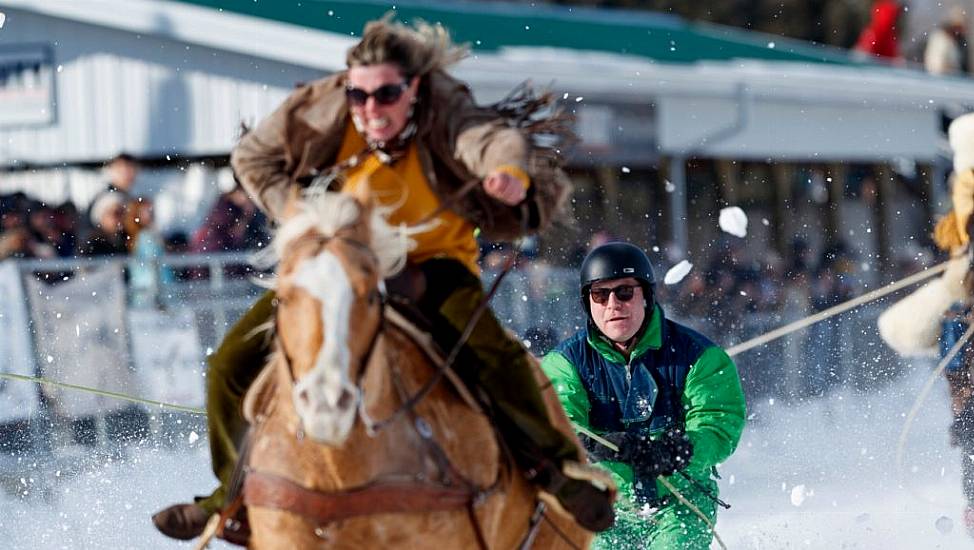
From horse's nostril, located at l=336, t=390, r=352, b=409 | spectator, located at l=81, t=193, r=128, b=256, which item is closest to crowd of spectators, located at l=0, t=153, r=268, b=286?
spectator, located at l=81, t=193, r=128, b=256

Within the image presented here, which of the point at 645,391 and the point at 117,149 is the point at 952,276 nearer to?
the point at 645,391

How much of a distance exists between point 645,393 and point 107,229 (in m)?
6.01

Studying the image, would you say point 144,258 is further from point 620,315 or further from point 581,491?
point 581,491

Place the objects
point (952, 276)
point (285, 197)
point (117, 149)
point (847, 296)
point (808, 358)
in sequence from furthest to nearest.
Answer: point (117, 149) → point (847, 296) → point (808, 358) → point (952, 276) → point (285, 197)

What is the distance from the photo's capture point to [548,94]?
532 centimetres

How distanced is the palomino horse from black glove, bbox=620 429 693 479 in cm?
162

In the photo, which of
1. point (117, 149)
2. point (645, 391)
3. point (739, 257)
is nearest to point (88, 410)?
point (645, 391)

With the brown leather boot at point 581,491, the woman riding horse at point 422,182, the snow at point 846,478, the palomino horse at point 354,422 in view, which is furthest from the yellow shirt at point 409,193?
the snow at point 846,478

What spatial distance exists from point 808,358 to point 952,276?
10.3 feet

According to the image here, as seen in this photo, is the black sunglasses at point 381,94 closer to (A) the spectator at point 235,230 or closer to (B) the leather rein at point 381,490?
(B) the leather rein at point 381,490

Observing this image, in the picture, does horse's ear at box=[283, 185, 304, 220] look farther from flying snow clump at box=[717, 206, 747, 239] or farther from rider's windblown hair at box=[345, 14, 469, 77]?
flying snow clump at box=[717, 206, 747, 239]

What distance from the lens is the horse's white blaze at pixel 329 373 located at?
413cm

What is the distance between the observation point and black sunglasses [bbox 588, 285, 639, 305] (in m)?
7.00

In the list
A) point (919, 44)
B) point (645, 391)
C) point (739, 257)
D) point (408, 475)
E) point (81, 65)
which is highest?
point (919, 44)
